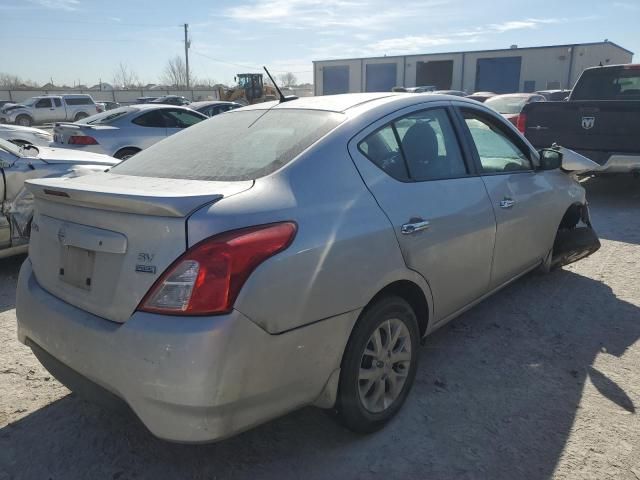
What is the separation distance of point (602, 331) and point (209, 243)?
10.4 ft

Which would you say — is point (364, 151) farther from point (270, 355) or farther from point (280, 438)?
point (280, 438)

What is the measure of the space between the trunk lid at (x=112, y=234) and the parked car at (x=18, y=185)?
2381 millimetres

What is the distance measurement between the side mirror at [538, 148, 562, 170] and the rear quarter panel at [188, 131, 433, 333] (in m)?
2.11

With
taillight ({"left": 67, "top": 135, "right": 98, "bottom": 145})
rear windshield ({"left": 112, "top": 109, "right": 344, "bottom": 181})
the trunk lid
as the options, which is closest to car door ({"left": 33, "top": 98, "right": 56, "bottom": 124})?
taillight ({"left": 67, "top": 135, "right": 98, "bottom": 145})

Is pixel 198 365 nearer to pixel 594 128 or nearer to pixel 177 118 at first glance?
pixel 594 128

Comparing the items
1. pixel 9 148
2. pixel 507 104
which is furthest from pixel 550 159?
pixel 507 104

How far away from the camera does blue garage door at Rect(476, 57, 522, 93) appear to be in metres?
43.3

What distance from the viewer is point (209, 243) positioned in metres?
1.93

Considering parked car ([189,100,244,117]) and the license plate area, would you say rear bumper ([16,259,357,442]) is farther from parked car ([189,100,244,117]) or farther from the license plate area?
parked car ([189,100,244,117])

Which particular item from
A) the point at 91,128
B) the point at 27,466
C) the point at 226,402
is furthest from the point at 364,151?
the point at 91,128

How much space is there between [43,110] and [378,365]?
3631 centimetres

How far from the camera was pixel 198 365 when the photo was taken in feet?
6.16

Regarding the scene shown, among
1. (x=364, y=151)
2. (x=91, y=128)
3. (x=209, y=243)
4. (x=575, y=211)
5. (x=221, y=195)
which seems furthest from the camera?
(x=91, y=128)

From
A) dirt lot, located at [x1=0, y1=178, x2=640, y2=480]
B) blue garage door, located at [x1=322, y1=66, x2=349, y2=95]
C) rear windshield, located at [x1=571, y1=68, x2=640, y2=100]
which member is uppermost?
blue garage door, located at [x1=322, y1=66, x2=349, y2=95]
